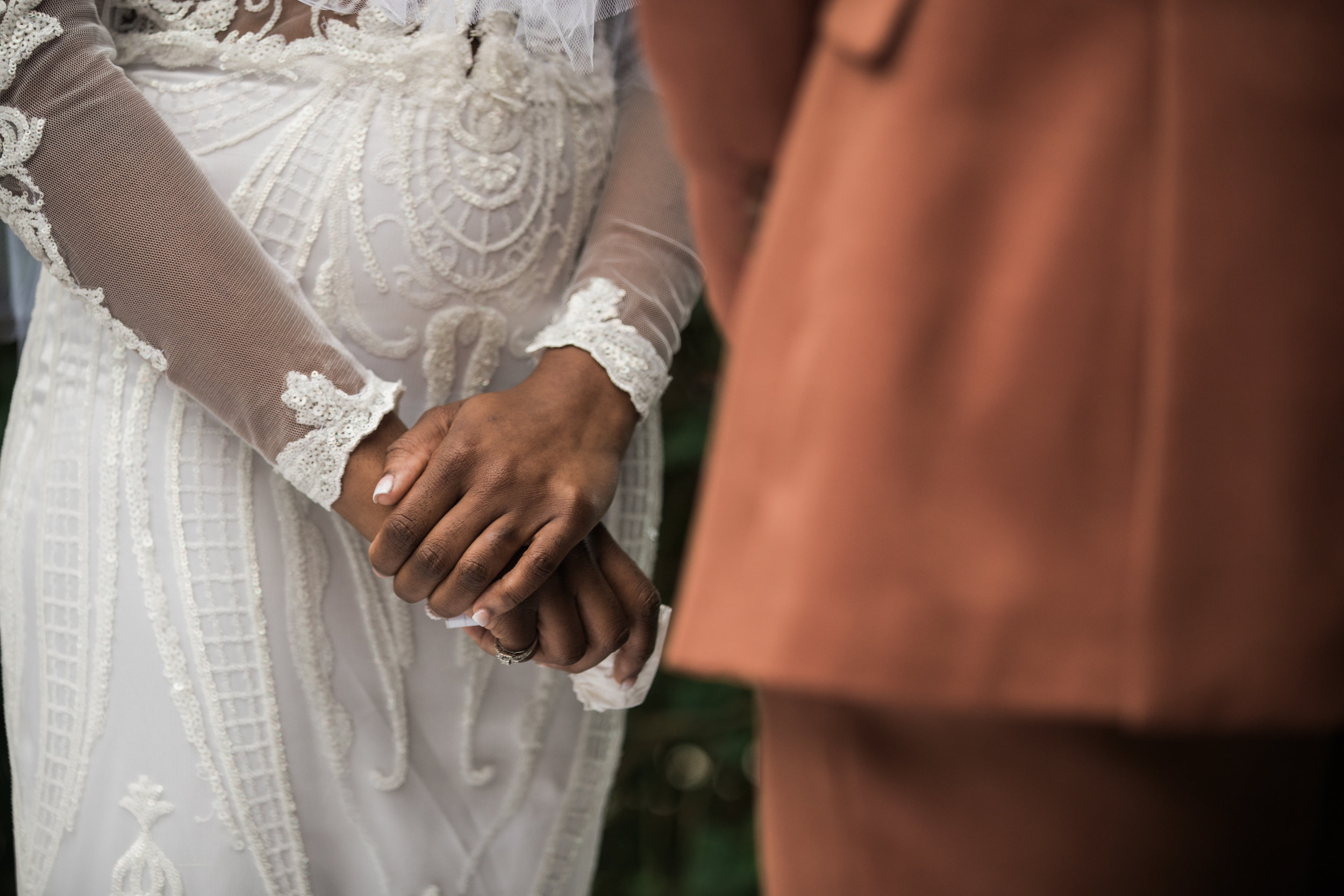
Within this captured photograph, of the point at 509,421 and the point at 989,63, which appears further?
the point at 509,421

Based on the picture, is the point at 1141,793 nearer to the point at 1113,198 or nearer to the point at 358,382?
the point at 1113,198

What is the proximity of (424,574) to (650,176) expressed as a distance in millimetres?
471

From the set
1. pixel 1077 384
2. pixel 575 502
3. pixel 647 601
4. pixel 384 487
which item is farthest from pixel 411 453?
pixel 1077 384

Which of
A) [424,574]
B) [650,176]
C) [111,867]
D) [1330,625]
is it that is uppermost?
[1330,625]

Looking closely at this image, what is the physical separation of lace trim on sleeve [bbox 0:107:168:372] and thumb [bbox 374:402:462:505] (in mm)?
205

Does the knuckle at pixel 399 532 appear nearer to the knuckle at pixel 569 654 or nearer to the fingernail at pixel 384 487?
the fingernail at pixel 384 487

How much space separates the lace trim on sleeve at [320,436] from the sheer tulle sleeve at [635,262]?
0.61 ft

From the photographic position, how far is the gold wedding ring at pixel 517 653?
33.0 inches

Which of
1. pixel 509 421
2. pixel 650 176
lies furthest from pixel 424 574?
pixel 650 176

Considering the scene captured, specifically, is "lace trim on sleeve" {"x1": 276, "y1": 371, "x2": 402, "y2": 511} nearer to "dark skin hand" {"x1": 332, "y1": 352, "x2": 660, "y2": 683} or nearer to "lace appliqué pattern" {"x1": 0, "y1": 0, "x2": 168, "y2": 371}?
"dark skin hand" {"x1": 332, "y1": 352, "x2": 660, "y2": 683}

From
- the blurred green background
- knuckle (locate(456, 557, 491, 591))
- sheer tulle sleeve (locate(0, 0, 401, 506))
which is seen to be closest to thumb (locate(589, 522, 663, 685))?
knuckle (locate(456, 557, 491, 591))

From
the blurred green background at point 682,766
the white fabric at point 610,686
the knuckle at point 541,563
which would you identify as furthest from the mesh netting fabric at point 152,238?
the blurred green background at point 682,766

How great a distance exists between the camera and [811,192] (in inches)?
17.3

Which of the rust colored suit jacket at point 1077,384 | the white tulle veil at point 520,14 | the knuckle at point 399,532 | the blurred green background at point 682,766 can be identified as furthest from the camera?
the blurred green background at point 682,766
